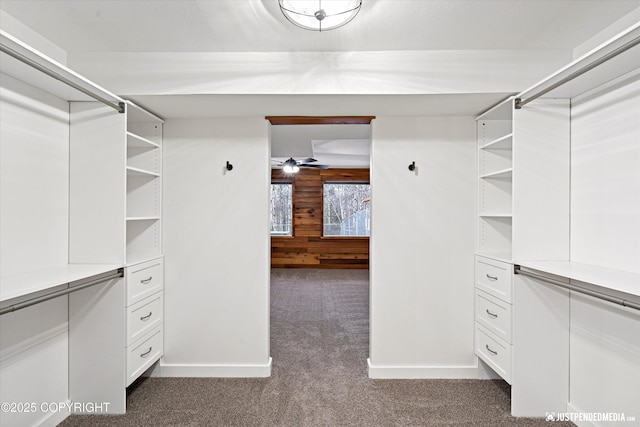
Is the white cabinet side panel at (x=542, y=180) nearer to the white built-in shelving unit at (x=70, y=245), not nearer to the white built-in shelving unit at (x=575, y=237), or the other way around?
the white built-in shelving unit at (x=575, y=237)

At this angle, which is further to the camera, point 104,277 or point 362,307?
point 362,307

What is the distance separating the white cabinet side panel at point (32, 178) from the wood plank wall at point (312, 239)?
16.5 feet

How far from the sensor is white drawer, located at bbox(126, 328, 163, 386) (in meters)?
2.00

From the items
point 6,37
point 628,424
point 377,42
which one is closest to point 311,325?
point 628,424

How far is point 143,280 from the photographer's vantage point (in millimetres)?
2158

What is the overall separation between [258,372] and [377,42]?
2485 millimetres

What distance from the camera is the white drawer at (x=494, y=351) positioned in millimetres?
1985

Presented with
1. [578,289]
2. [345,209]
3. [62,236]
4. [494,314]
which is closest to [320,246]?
[345,209]

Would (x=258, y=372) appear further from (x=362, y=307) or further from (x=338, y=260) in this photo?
(x=338, y=260)

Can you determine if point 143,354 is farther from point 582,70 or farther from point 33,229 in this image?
point 582,70

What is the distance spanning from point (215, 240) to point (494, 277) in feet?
6.79

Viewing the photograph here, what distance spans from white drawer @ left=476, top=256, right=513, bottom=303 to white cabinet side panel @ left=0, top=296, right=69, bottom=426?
2.80m

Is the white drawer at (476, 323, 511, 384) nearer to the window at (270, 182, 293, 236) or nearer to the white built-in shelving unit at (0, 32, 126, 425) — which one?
the white built-in shelving unit at (0, 32, 126, 425)

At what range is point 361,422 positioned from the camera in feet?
6.26
